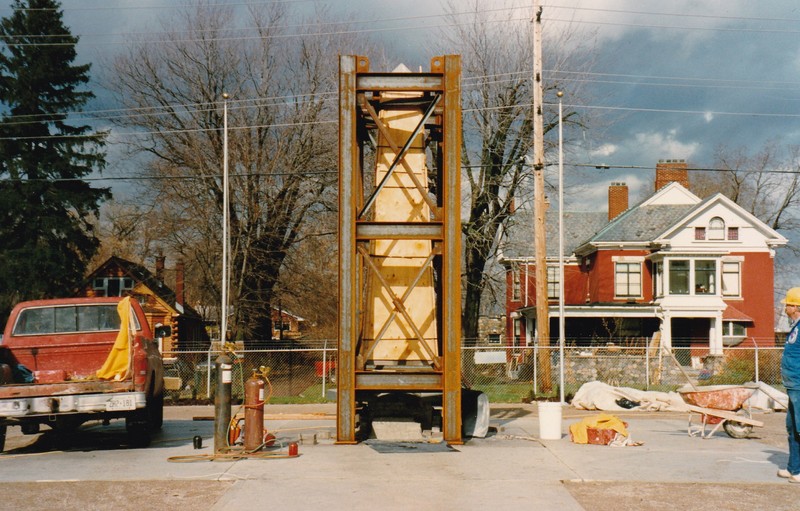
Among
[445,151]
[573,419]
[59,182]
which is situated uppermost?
[59,182]

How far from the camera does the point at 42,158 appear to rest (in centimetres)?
4134

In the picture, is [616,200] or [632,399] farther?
[616,200]

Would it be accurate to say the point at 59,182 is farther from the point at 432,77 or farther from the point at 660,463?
the point at 660,463

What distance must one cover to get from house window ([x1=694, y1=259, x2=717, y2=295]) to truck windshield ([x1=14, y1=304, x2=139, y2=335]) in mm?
36599

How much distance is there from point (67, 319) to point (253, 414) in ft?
14.7

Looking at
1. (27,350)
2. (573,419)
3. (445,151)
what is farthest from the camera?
(573,419)

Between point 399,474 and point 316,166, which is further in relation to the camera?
point 316,166

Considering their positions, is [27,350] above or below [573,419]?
above

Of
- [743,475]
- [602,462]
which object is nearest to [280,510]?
[602,462]

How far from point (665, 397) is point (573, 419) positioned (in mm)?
3864

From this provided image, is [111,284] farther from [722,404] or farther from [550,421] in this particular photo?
[722,404]

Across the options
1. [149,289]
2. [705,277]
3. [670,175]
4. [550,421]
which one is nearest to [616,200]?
[670,175]

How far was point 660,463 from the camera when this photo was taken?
451 inches

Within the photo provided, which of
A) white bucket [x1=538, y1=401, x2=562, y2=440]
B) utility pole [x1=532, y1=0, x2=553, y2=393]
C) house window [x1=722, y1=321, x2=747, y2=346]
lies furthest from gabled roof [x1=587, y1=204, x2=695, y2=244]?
white bucket [x1=538, y1=401, x2=562, y2=440]
